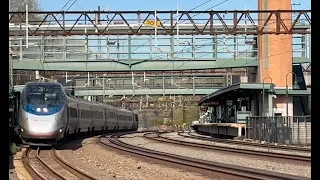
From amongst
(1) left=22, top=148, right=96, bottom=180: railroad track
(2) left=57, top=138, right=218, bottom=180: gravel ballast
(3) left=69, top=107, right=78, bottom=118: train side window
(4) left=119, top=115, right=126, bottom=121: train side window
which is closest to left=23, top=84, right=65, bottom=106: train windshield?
(3) left=69, top=107, right=78, bottom=118: train side window

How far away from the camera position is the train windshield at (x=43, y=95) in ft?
82.4

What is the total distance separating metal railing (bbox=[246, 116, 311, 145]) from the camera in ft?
102

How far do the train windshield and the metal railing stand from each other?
13915mm

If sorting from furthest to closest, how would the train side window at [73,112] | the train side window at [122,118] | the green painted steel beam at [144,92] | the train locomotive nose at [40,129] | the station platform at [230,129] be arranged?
1. the green painted steel beam at [144,92]
2. the train side window at [122,118]
3. the station platform at [230,129]
4. the train side window at [73,112]
5. the train locomotive nose at [40,129]

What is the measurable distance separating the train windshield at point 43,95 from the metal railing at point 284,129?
13.9 m

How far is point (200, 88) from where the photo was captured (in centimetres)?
6394

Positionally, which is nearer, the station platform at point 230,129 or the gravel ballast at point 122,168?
the gravel ballast at point 122,168

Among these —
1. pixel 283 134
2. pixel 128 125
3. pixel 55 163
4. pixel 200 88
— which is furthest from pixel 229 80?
pixel 55 163

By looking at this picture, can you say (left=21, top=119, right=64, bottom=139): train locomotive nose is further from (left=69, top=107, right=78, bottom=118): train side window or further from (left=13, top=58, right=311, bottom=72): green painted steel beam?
(left=13, top=58, right=311, bottom=72): green painted steel beam

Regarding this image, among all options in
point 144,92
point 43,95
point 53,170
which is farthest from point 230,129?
point 53,170

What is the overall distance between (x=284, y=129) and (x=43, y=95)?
49.5 feet

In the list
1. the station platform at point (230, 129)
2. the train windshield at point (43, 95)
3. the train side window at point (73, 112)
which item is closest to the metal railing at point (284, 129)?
the station platform at point (230, 129)

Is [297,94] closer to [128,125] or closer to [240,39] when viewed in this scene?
[240,39]

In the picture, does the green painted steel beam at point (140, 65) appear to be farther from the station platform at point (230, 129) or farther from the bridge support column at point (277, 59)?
the station platform at point (230, 129)
